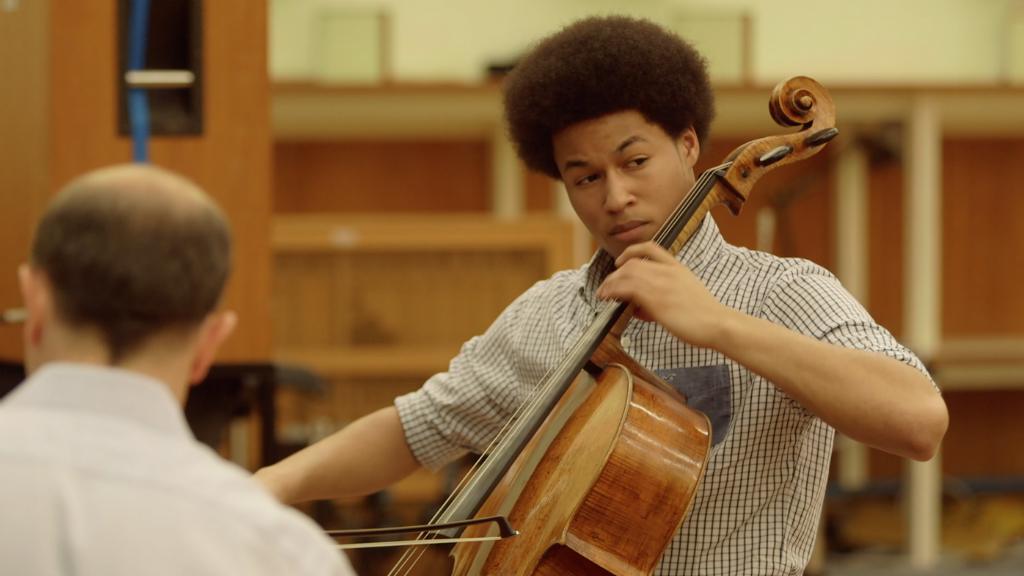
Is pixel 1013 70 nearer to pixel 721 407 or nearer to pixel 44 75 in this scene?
pixel 44 75

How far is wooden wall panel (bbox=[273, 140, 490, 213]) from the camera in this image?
27.3ft

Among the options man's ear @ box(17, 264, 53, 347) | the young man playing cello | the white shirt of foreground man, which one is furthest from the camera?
the young man playing cello

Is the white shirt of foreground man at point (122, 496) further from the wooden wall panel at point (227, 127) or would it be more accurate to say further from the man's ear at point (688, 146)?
the wooden wall panel at point (227, 127)

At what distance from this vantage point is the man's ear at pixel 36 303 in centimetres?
115

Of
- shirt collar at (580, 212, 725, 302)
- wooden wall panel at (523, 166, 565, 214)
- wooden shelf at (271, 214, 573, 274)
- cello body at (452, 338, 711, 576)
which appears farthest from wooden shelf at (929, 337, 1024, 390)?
cello body at (452, 338, 711, 576)

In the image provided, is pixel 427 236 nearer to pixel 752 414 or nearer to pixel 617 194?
pixel 617 194

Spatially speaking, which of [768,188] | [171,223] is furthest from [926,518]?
[171,223]

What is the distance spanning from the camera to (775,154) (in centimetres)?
192

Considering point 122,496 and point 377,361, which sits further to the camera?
point 377,361

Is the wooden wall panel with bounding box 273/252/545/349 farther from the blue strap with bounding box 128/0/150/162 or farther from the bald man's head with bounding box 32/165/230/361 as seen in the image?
the bald man's head with bounding box 32/165/230/361

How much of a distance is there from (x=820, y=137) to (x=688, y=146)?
0.83 ft

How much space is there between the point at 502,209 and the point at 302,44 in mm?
1607

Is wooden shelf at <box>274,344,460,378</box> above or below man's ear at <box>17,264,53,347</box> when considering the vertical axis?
below

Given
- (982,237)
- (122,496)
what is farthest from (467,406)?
(982,237)
